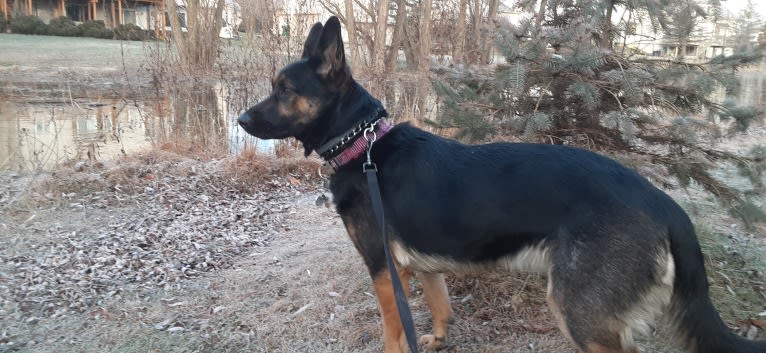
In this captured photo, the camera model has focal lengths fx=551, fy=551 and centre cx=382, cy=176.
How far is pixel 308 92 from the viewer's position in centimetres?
355

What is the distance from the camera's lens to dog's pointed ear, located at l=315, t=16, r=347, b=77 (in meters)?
3.50

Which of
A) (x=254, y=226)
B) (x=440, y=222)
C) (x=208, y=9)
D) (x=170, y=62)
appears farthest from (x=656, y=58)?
(x=208, y=9)

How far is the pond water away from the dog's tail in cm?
601

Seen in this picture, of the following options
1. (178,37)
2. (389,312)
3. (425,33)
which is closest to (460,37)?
(425,33)

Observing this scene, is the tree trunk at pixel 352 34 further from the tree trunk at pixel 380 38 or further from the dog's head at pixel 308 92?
the dog's head at pixel 308 92

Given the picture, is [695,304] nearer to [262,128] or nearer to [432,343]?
[432,343]

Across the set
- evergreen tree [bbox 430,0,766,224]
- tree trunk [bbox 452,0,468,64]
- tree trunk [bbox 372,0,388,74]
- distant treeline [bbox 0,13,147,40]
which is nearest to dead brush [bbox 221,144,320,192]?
evergreen tree [bbox 430,0,766,224]

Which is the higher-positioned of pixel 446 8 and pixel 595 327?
pixel 446 8

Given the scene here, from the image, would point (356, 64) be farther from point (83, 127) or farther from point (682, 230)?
point (682, 230)

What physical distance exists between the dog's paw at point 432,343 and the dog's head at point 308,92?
1.60 meters

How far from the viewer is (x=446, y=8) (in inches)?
634

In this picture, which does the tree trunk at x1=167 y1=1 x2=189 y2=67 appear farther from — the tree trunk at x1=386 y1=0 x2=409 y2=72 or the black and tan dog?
the black and tan dog

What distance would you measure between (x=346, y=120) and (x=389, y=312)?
1.24 metres

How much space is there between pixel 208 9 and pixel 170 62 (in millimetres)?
2137
